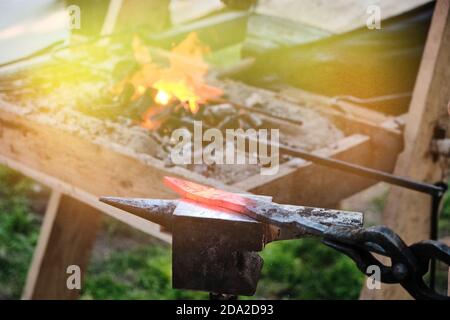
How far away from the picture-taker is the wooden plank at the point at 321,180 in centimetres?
243

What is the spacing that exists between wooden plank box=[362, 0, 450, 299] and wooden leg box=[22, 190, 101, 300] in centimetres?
181

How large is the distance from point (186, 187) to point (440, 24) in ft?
6.75

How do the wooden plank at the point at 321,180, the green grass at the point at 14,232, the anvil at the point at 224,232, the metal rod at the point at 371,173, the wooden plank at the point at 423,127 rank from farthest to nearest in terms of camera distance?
the green grass at the point at 14,232 < the wooden plank at the point at 423,127 < the metal rod at the point at 371,173 < the wooden plank at the point at 321,180 < the anvil at the point at 224,232

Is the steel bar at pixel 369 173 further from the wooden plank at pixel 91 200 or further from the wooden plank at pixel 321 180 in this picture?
the wooden plank at pixel 91 200

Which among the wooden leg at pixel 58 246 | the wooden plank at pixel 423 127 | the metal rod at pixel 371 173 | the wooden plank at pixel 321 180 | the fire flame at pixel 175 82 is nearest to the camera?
the wooden plank at pixel 321 180

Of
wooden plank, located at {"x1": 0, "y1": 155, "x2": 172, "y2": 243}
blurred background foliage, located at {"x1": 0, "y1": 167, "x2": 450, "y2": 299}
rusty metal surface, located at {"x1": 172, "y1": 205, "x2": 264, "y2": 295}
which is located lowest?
blurred background foliage, located at {"x1": 0, "y1": 167, "x2": 450, "y2": 299}

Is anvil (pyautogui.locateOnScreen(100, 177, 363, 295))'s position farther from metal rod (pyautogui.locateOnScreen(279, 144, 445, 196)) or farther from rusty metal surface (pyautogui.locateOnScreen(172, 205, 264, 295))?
metal rod (pyautogui.locateOnScreen(279, 144, 445, 196))

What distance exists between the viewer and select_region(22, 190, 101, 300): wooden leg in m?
3.51

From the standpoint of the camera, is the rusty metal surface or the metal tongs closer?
the metal tongs

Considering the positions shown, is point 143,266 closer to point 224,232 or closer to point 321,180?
point 321,180

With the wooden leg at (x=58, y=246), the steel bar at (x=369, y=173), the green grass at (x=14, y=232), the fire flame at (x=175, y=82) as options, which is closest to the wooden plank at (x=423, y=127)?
the steel bar at (x=369, y=173)

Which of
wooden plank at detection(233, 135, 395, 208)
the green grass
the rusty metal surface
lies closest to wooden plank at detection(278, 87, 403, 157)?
wooden plank at detection(233, 135, 395, 208)

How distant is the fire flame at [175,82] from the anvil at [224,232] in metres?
1.70

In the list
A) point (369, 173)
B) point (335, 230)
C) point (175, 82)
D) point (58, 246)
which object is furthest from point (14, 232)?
point (335, 230)
